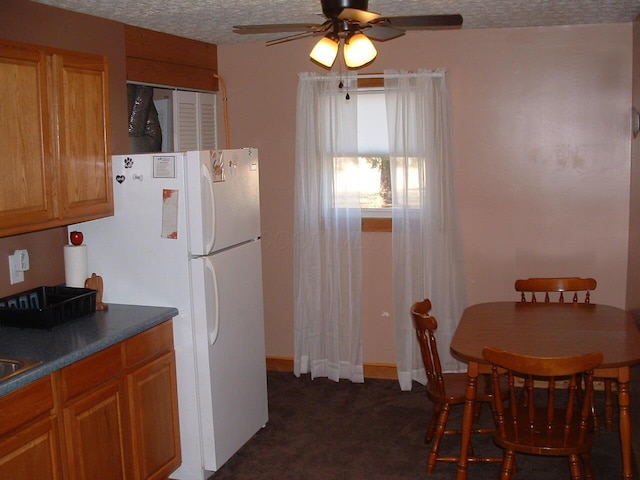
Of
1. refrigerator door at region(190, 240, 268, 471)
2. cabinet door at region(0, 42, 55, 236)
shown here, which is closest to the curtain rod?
refrigerator door at region(190, 240, 268, 471)

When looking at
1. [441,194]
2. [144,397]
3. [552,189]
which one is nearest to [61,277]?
[144,397]

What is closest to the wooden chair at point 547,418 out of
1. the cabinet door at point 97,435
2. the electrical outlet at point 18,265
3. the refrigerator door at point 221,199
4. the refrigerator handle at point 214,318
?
the refrigerator handle at point 214,318

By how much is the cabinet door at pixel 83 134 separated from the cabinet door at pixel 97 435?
85 cm

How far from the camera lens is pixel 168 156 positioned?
351cm

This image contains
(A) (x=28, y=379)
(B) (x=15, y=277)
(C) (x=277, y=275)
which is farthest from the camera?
(C) (x=277, y=275)

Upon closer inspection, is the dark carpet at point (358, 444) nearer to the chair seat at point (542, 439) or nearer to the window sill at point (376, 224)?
the chair seat at point (542, 439)

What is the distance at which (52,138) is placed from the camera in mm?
3105

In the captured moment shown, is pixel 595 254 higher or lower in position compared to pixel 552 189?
lower

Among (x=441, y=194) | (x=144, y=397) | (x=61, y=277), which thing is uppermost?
(x=441, y=194)

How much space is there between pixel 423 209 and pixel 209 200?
1.76 m

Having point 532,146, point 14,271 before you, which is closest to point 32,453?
point 14,271

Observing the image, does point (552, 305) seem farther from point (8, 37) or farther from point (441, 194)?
point (8, 37)

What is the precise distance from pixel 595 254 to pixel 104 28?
3.31 metres

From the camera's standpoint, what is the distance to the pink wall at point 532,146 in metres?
4.52
